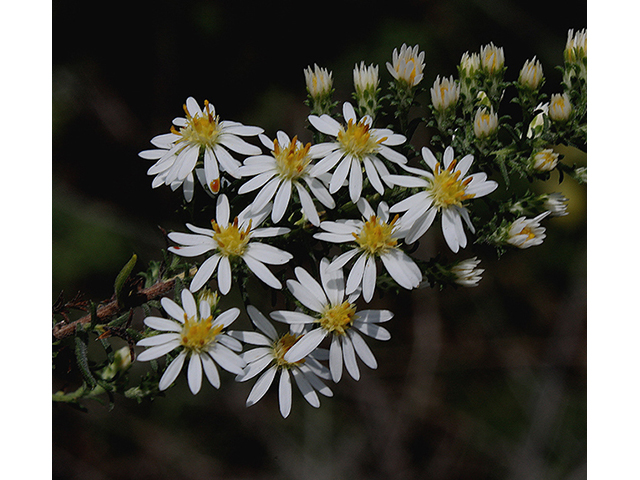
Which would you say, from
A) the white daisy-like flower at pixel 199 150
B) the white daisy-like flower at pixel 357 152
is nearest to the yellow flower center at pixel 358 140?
the white daisy-like flower at pixel 357 152

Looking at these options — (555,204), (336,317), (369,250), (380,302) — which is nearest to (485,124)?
(555,204)

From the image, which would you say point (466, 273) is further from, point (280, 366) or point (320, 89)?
point (320, 89)

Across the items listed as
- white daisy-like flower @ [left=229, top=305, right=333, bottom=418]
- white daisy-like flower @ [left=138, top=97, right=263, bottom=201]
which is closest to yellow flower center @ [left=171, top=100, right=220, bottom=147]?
white daisy-like flower @ [left=138, top=97, right=263, bottom=201]

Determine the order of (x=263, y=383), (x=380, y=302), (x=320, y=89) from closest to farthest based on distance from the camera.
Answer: (x=263, y=383) → (x=320, y=89) → (x=380, y=302)

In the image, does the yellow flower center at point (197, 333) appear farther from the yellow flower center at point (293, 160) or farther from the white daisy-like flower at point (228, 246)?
the yellow flower center at point (293, 160)

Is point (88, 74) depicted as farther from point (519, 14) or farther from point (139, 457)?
point (519, 14)

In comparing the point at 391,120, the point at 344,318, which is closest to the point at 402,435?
the point at 391,120
